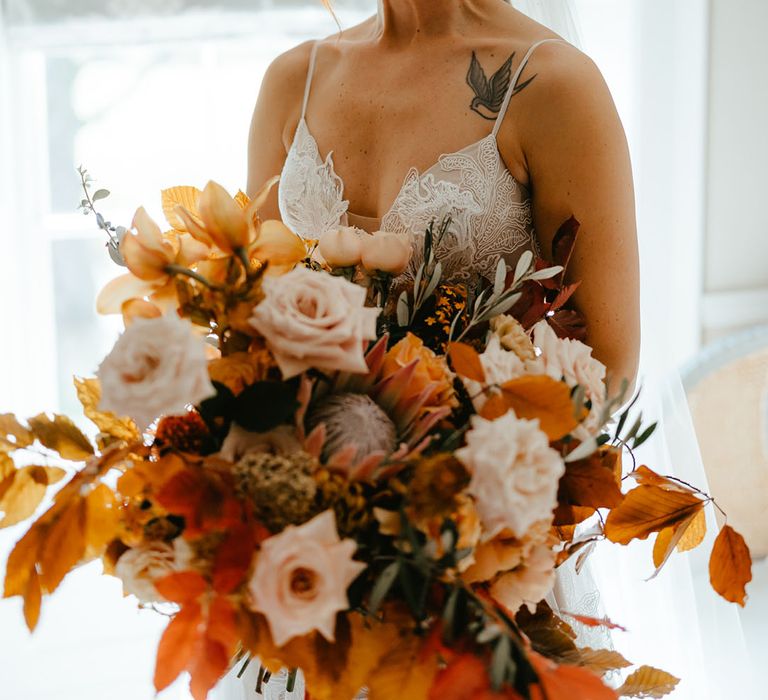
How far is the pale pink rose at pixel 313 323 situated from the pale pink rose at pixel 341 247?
0.55ft

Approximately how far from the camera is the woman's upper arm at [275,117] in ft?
3.89

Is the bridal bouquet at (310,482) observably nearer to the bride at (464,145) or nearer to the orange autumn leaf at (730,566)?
the orange autumn leaf at (730,566)

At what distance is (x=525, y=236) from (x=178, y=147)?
Result: 4.71 feet

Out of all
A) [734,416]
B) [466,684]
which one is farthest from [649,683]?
[734,416]

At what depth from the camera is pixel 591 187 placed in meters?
0.92

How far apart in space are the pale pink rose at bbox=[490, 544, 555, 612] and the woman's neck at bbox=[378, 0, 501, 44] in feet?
2.44

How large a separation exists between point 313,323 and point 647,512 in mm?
332

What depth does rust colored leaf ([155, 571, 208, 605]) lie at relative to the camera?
0.51 meters

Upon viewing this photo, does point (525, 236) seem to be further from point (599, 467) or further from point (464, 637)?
point (464, 637)

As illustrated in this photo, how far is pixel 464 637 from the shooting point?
0.53 meters

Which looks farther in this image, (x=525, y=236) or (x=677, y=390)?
(x=677, y=390)

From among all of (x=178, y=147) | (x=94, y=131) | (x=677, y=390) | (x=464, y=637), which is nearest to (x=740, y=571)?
(x=464, y=637)

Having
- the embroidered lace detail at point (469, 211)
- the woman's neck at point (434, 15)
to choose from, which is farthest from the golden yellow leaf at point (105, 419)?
the woman's neck at point (434, 15)

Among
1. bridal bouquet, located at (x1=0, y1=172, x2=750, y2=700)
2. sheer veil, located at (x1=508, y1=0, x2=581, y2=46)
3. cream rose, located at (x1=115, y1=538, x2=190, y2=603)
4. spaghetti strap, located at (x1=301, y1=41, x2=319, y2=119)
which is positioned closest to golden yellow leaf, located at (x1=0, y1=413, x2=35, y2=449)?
bridal bouquet, located at (x1=0, y1=172, x2=750, y2=700)
